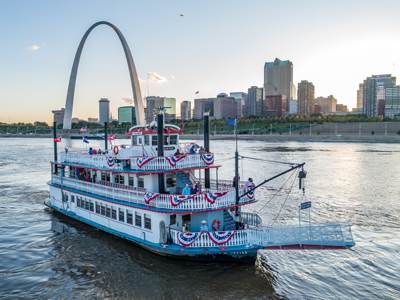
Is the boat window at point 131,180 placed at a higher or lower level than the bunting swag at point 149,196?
higher

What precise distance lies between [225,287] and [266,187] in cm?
2451

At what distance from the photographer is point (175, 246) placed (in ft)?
48.3

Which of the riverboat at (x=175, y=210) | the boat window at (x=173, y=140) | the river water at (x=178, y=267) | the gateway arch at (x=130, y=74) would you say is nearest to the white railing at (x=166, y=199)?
the riverboat at (x=175, y=210)

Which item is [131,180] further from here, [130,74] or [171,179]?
[130,74]

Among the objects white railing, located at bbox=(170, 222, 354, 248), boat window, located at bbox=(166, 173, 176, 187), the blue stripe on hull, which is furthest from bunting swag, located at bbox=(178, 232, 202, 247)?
boat window, located at bbox=(166, 173, 176, 187)

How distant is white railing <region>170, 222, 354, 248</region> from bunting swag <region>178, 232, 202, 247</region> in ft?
0.50

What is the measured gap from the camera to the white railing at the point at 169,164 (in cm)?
1563

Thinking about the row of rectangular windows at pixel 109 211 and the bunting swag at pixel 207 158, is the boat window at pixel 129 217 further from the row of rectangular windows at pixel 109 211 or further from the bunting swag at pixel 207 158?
the bunting swag at pixel 207 158

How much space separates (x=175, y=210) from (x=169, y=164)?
245 cm

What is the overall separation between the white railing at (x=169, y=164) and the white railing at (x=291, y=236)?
321 centimetres

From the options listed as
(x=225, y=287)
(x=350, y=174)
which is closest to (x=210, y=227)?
(x=225, y=287)

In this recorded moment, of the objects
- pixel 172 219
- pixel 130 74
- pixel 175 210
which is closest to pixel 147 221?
pixel 172 219

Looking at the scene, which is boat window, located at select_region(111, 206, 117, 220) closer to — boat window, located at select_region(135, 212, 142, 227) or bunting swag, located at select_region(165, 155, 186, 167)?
boat window, located at select_region(135, 212, 142, 227)

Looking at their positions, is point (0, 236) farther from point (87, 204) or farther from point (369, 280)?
point (369, 280)
